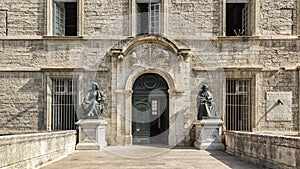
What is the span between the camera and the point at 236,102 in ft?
45.8

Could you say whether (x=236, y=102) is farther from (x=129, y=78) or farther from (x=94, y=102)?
(x=94, y=102)

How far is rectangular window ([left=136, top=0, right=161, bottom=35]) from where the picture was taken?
14141mm

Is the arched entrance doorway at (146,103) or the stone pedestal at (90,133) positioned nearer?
the stone pedestal at (90,133)

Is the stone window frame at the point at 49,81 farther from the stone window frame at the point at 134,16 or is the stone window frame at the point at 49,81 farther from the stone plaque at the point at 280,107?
the stone plaque at the point at 280,107

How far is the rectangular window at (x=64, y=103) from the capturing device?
13827 millimetres

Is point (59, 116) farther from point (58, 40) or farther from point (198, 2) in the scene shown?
point (198, 2)

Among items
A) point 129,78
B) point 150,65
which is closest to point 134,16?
point 150,65

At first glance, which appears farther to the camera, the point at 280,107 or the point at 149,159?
the point at 280,107

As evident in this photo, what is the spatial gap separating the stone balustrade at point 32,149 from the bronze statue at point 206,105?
14.1ft

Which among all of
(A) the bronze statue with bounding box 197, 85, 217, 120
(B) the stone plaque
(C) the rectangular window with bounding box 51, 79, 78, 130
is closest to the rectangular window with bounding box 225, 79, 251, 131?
(B) the stone plaque

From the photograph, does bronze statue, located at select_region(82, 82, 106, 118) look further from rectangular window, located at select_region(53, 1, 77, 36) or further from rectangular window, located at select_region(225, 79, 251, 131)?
rectangular window, located at select_region(225, 79, 251, 131)

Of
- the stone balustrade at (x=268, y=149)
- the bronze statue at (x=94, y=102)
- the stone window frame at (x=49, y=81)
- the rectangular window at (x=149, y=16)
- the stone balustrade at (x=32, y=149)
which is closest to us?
the stone balustrade at (x=32, y=149)

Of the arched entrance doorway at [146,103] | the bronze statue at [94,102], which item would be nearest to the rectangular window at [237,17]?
the arched entrance doorway at [146,103]

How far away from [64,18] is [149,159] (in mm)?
7420
